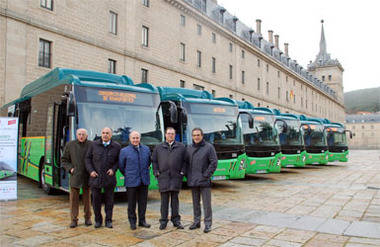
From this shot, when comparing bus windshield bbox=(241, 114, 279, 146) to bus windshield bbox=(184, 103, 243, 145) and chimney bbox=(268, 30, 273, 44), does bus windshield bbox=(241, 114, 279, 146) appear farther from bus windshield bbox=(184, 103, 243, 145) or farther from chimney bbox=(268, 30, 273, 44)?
chimney bbox=(268, 30, 273, 44)

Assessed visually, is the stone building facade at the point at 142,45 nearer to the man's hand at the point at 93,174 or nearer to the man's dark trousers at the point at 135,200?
the man's hand at the point at 93,174

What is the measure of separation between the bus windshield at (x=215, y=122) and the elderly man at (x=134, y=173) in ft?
15.2

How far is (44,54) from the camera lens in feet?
70.4

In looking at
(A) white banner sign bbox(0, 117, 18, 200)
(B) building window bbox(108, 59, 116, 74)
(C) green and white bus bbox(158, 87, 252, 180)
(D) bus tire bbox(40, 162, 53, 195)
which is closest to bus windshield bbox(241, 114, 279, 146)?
(C) green and white bus bbox(158, 87, 252, 180)

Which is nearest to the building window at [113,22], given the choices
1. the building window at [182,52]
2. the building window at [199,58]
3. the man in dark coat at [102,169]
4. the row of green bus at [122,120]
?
the building window at [182,52]

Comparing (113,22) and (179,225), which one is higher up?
(113,22)

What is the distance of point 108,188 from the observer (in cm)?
682

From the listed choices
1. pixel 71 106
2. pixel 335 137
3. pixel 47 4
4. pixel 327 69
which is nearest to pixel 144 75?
pixel 47 4

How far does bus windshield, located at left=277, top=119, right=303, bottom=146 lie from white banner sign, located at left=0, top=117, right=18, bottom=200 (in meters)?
→ 13.2

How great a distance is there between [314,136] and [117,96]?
55.3 ft

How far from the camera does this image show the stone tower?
102 metres

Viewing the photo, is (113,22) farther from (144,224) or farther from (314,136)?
(144,224)

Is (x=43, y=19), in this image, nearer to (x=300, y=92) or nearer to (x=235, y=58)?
(x=235, y=58)

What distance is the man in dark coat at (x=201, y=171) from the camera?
6.61m
